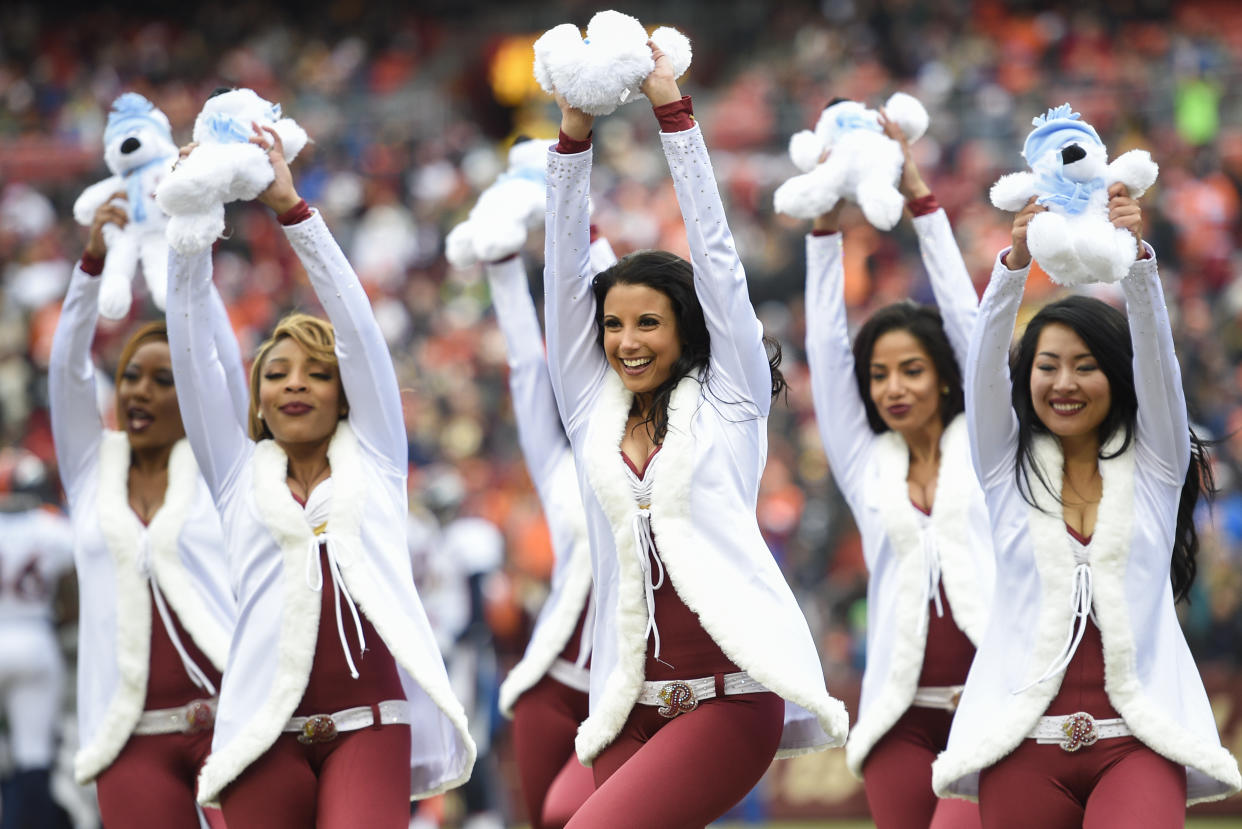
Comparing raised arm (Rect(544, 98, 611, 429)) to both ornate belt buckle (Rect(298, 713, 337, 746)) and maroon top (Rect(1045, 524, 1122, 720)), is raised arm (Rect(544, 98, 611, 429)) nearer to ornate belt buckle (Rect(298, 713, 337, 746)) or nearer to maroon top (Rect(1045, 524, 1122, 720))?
ornate belt buckle (Rect(298, 713, 337, 746))

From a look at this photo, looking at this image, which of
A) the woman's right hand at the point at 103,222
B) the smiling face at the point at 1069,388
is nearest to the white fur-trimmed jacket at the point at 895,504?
the smiling face at the point at 1069,388

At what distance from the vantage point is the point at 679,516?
3.84m

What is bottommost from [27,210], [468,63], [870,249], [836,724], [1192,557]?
[836,724]

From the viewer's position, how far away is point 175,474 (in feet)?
16.6

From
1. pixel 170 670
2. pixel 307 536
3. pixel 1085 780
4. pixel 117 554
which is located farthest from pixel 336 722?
pixel 1085 780

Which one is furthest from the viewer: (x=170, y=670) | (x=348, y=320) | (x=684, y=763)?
(x=170, y=670)

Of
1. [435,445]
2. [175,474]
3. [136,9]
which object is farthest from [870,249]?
[136,9]

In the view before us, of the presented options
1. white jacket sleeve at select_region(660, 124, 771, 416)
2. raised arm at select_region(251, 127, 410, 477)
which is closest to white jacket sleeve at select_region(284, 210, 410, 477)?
raised arm at select_region(251, 127, 410, 477)

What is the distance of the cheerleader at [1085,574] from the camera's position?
12.6 feet

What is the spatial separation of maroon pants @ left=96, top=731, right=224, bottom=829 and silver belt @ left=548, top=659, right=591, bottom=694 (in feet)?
4.02

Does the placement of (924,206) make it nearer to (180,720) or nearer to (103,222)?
(103,222)

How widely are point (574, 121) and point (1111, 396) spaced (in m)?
1.52

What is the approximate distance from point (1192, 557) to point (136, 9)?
21.6 metres

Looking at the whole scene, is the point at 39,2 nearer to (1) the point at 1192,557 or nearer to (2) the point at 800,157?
(2) the point at 800,157
